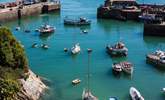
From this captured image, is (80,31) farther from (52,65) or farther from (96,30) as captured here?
(52,65)

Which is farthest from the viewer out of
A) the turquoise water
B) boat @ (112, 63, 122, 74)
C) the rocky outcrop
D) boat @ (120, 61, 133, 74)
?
boat @ (120, 61, 133, 74)

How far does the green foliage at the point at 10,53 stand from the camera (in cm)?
6056

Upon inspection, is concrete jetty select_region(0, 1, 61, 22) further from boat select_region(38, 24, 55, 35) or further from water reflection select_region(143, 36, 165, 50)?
water reflection select_region(143, 36, 165, 50)

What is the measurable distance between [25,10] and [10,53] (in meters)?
65.7

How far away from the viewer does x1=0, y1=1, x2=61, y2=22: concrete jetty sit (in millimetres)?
118069

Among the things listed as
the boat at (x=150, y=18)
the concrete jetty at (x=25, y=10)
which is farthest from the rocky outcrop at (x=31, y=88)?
the concrete jetty at (x=25, y=10)

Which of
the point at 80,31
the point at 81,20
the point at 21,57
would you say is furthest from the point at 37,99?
the point at 81,20

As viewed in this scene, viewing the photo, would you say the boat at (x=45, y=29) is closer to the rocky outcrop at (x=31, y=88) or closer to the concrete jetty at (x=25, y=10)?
the concrete jetty at (x=25, y=10)

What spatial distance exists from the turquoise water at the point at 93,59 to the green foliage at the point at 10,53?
569 centimetres

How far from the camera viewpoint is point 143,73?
73312 millimetres

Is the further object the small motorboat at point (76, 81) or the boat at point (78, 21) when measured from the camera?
the boat at point (78, 21)

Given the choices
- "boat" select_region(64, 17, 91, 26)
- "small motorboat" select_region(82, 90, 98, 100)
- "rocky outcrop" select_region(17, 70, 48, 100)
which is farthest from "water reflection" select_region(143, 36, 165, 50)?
"small motorboat" select_region(82, 90, 98, 100)

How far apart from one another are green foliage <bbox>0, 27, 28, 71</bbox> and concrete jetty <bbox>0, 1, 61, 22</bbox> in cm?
5453

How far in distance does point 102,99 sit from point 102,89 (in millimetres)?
4173
